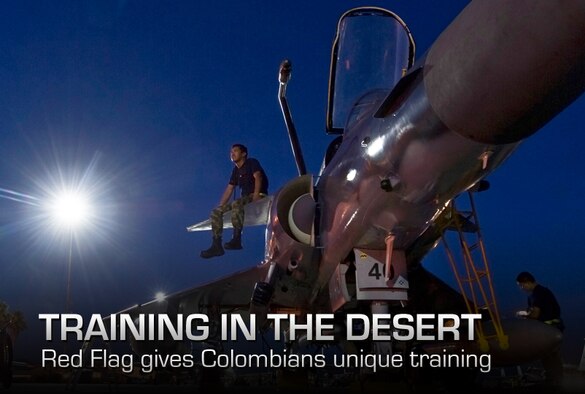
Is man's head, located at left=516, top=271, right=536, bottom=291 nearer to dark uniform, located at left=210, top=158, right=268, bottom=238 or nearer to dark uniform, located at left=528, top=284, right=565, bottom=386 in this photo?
dark uniform, located at left=528, top=284, right=565, bottom=386

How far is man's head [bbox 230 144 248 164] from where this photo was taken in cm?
831

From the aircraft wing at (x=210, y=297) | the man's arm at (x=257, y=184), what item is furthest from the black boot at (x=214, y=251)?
the aircraft wing at (x=210, y=297)

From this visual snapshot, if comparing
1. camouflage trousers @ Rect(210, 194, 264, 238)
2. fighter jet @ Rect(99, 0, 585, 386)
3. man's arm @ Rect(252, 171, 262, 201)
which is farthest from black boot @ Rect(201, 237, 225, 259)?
man's arm @ Rect(252, 171, 262, 201)

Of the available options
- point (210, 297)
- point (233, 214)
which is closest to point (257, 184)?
point (233, 214)

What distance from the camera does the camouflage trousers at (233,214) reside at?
752 centimetres

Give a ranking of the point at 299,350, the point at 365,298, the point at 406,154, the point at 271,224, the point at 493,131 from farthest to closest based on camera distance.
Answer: the point at 299,350, the point at 271,224, the point at 365,298, the point at 406,154, the point at 493,131

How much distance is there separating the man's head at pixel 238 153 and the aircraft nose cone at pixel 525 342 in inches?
167

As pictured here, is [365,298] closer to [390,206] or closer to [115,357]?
[390,206]

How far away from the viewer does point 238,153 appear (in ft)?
27.3

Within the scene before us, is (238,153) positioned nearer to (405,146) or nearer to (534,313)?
(405,146)

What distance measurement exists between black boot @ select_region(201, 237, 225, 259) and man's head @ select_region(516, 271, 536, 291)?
3916mm

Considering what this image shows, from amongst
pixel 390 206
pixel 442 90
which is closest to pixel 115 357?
pixel 390 206

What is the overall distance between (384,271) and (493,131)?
2.19 m

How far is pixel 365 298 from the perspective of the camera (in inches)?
215
